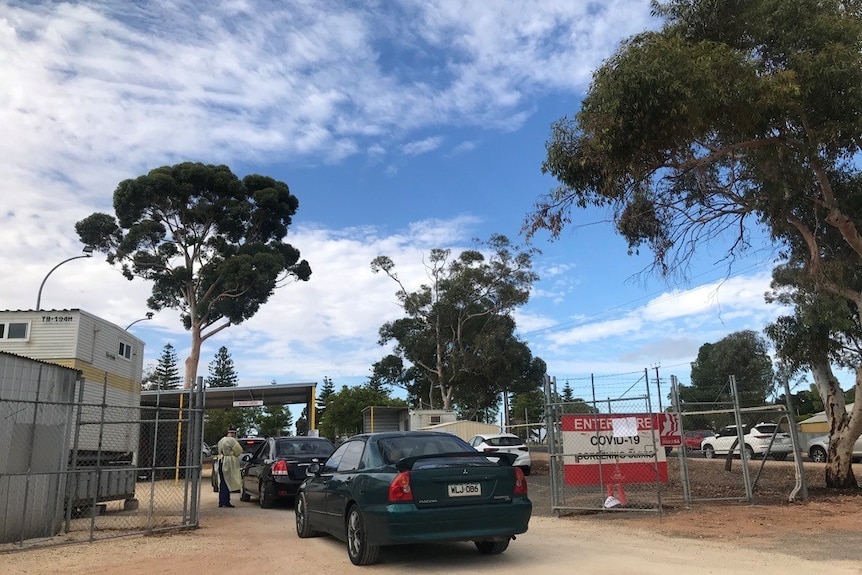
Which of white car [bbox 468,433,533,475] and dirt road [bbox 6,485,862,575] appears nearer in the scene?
dirt road [bbox 6,485,862,575]

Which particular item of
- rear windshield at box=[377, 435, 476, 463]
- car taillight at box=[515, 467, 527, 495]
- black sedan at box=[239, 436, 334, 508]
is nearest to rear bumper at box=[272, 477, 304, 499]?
black sedan at box=[239, 436, 334, 508]

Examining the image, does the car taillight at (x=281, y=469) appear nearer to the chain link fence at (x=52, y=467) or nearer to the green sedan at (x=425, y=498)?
the chain link fence at (x=52, y=467)

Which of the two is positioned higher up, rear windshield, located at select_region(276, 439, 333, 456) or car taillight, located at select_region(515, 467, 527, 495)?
rear windshield, located at select_region(276, 439, 333, 456)

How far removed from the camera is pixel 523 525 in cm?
736

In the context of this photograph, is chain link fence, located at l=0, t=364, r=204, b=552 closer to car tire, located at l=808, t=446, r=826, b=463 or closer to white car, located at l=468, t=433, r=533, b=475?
white car, located at l=468, t=433, r=533, b=475

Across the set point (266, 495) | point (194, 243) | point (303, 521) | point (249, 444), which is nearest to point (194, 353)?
point (194, 243)

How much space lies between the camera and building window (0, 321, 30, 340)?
47.7ft

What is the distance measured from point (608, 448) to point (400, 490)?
20.1ft

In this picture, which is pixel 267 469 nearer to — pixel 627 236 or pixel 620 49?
pixel 627 236

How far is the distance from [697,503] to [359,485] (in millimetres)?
8003

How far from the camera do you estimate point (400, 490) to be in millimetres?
6961

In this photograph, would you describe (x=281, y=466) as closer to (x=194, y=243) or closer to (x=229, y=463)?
(x=229, y=463)

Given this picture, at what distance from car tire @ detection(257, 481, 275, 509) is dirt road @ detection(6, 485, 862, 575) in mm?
3970

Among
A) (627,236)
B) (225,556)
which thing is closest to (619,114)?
(627,236)
